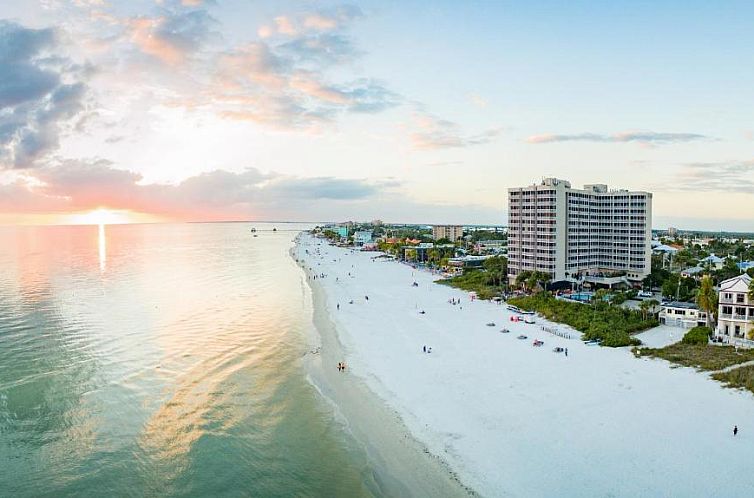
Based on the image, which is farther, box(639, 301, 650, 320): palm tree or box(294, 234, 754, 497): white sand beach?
box(639, 301, 650, 320): palm tree

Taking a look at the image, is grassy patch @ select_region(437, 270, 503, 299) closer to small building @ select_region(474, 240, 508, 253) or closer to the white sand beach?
the white sand beach

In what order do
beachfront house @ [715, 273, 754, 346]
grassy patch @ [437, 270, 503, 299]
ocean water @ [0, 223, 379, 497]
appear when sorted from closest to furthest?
ocean water @ [0, 223, 379, 497] → beachfront house @ [715, 273, 754, 346] → grassy patch @ [437, 270, 503, 299]

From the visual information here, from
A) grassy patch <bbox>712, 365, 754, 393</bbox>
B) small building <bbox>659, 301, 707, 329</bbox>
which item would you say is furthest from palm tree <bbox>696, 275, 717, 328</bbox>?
grassy patch <bbox>712, 365, 754, 393</bbox>

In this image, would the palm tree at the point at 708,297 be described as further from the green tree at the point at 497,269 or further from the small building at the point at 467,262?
the small building at the point at 467,262

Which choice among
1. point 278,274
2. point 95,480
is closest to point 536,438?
point 95,480

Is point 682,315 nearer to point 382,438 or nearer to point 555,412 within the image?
point 555,412

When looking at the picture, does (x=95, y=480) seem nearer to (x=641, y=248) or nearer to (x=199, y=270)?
(x=641, y=248)
